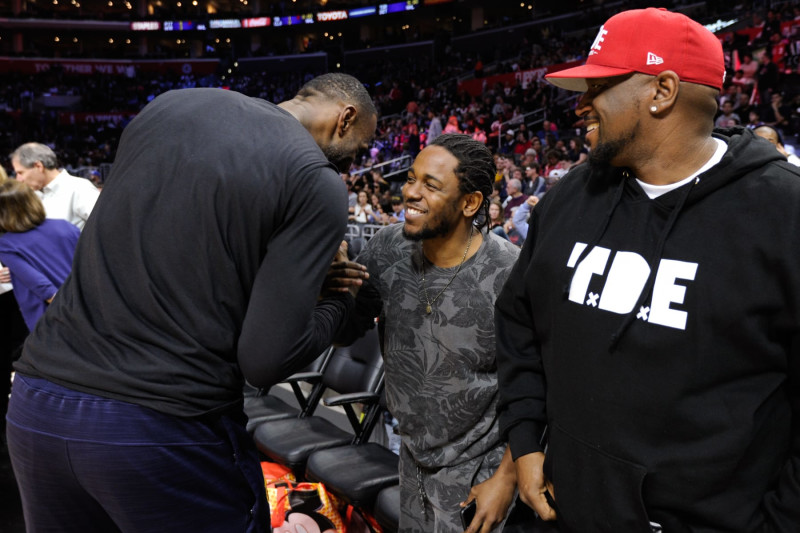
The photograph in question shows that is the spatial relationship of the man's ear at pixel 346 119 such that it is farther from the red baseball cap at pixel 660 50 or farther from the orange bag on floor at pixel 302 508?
the orange bag on floor at pixel 302 508

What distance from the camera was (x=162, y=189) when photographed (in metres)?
1.28

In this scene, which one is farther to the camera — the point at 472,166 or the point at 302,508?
the point at 302,508

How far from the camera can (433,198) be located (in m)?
1.89

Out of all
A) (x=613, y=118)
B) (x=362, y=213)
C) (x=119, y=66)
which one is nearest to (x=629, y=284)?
(x=613, y=118)

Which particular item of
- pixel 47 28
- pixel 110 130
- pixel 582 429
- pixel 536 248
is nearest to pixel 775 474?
pixel 582 429

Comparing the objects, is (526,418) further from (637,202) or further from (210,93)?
(210,93)

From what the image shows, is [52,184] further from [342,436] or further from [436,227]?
[436,227]

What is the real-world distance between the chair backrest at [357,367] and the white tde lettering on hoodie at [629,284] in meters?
2.06

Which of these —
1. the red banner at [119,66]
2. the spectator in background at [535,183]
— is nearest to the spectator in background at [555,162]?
the spectator in background at [535,183]

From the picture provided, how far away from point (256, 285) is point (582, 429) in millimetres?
697

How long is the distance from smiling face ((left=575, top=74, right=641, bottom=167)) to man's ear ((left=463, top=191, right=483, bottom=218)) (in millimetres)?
639

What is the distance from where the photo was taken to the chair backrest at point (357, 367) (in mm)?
3314

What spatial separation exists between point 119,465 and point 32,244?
97.1 inches

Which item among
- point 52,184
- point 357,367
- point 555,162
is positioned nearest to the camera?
point 357,367
